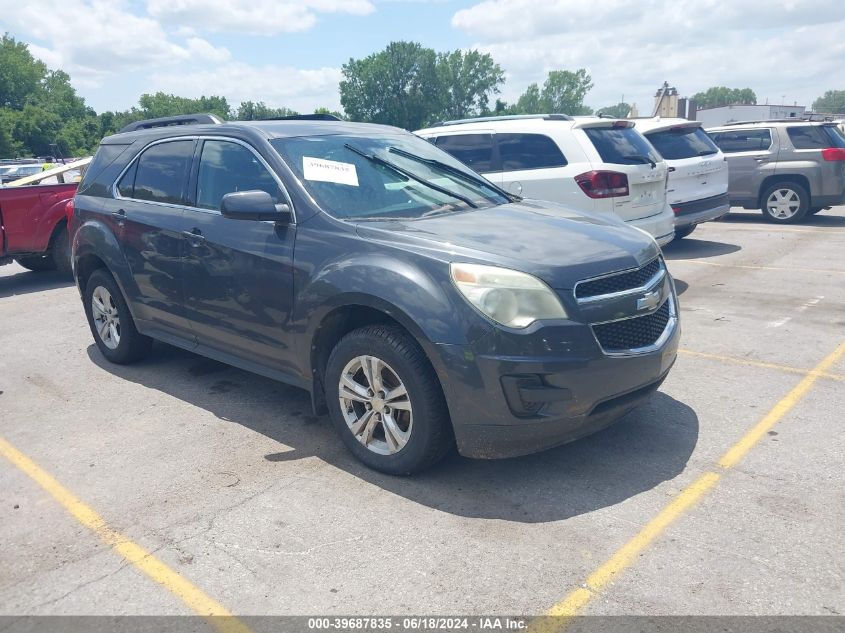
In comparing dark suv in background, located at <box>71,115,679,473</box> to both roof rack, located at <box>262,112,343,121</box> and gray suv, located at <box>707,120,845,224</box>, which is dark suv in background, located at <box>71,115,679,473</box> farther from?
gray suv, located at <box>707,120,845,224</box>

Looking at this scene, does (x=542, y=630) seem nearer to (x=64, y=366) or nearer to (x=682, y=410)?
(x=682, y=410)

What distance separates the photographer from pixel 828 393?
4879 millimetres

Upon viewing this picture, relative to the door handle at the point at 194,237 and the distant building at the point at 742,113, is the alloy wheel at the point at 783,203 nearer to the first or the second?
the door handle at the point at 194,237

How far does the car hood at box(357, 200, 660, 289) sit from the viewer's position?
3639 millimetres

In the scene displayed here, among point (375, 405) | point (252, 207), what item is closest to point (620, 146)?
point (252, 207)

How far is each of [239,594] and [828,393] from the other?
12.9ft

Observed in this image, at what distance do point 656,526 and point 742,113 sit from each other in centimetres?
5893

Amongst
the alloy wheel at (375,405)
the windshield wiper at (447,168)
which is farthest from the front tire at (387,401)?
the windshield wiper at (447,168)

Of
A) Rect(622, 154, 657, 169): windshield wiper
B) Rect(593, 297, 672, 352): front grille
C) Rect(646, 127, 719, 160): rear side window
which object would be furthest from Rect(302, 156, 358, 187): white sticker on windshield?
Rect(646, 127, 719, 160): rear side window

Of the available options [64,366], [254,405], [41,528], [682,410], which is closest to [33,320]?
[64,366]

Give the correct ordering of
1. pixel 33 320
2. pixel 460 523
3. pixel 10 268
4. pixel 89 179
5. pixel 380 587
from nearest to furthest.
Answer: pixel 380 587 < pixel 460 523 < pixel 89 179 < pixel 33 320 < pixel 10 268

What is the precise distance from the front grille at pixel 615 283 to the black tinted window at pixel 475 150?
480cm

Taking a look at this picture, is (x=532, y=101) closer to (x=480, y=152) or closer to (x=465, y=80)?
(x=465, y=80)

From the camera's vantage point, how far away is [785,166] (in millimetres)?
12797
